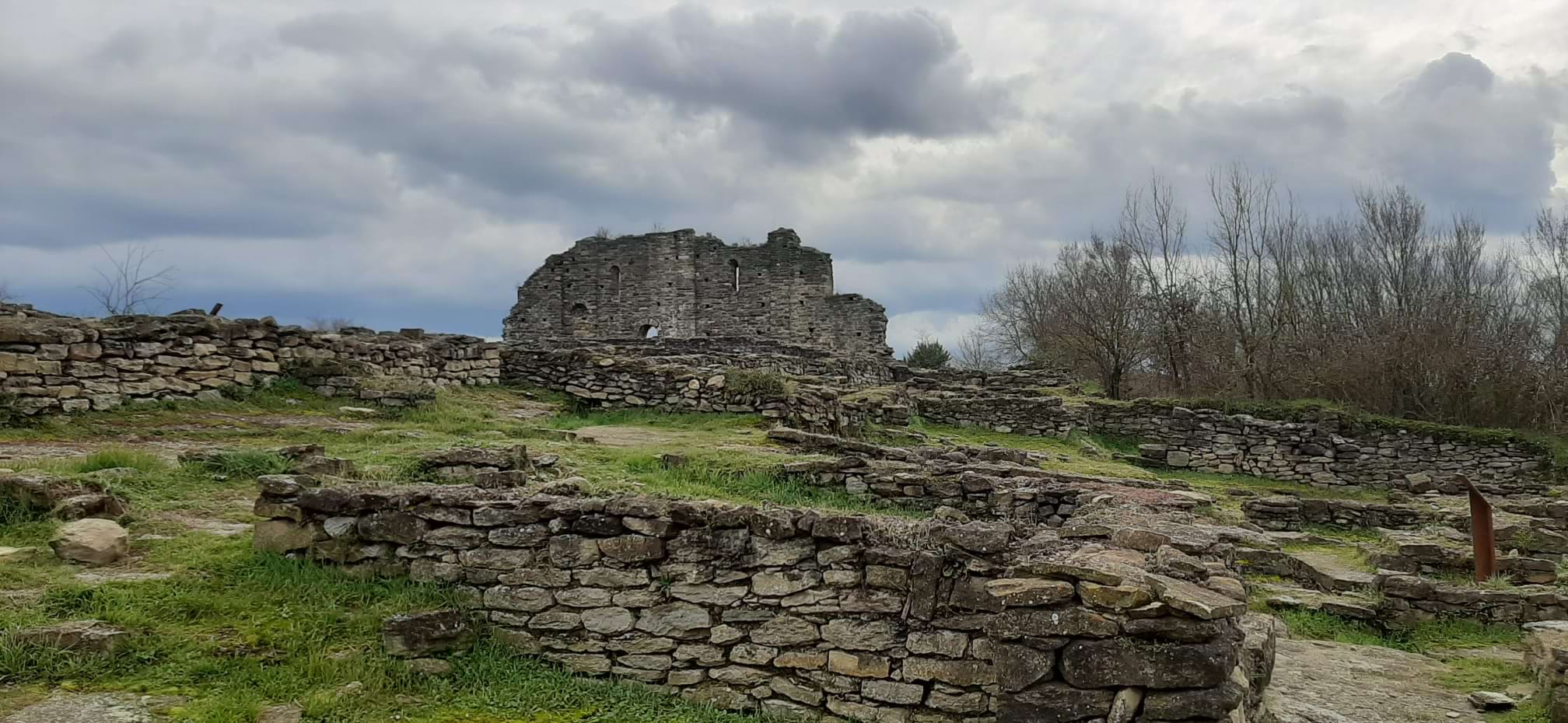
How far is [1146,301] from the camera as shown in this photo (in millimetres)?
32562

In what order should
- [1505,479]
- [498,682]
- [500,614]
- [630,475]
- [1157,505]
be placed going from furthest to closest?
[1505,479], [1157,505], [630,475], [500,614], [498,682]

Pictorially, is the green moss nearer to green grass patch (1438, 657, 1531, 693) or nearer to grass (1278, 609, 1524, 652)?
grass (1278, 609, 1524, 652)

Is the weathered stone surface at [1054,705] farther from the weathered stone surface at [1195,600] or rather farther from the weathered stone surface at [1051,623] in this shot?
the weathered stone surface at [1195,600]

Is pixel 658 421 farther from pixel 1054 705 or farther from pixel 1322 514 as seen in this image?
pixel 1054 705

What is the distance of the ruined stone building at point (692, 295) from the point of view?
34.0 metres

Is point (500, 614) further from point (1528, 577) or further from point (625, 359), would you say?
point (625, 359)

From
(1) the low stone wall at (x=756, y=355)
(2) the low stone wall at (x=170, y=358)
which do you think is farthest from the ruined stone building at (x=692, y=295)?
(2) the low stone wall at (x=170, y=358)

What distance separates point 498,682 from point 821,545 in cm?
221

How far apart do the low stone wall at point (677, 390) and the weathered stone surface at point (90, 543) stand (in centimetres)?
1044

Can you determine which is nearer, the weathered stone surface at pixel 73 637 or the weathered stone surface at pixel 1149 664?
the weathered stone surface at pixel 1149 664

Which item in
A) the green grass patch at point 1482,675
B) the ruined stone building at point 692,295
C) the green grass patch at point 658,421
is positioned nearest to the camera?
the green grass patch at point 1482,675

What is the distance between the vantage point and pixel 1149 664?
4.29m

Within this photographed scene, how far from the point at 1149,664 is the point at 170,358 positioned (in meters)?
13.7

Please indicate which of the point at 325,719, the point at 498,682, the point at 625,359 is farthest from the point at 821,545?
the point at 625,359
